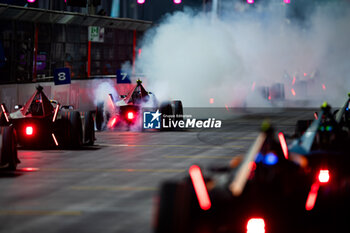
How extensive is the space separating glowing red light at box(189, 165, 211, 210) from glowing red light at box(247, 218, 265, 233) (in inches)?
16.6

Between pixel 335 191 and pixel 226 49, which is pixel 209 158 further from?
pixel 226 49

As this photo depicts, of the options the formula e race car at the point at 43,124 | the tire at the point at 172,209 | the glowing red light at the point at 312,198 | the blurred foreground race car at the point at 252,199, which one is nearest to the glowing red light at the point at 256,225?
the blurred foreground race car at the point at 252,199

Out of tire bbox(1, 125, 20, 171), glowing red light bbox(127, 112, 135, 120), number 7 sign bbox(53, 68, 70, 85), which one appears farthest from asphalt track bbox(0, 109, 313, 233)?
number 7 sign bbox(53, 68, 70, 85)

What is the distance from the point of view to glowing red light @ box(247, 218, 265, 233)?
253 inches

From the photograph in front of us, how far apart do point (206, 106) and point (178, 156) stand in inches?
836

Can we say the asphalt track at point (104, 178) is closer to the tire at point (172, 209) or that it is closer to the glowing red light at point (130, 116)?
the glowing red light at point (130, 116)

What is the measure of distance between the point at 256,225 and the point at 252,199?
238 mm

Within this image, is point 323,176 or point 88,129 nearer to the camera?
point 323,176

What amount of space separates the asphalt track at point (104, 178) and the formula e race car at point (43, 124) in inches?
23.1

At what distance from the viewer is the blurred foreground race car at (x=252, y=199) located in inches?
229

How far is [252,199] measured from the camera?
6.48 metres

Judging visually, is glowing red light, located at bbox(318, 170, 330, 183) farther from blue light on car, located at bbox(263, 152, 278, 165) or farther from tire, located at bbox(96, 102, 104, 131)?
tire, located at bbox(96, 102, 104, 131)

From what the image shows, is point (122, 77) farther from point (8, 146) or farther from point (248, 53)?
point (8, 146)

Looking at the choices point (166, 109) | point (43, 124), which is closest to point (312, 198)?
point (43, 124)
